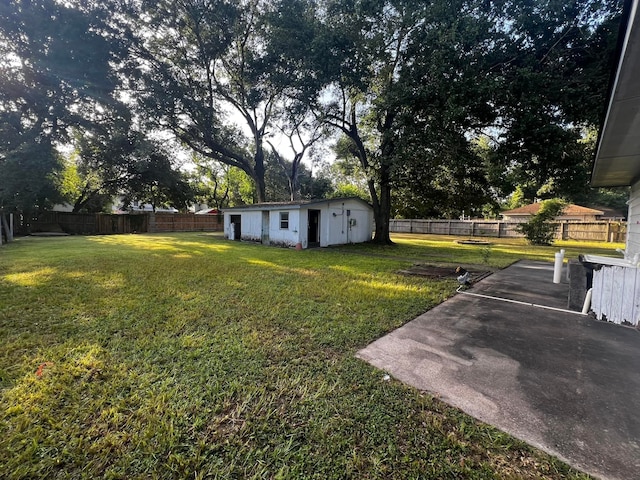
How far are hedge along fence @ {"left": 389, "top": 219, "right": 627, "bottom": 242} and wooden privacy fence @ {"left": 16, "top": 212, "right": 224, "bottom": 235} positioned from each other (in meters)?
21.3

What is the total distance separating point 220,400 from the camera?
2127 mm

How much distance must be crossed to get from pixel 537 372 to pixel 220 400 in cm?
293

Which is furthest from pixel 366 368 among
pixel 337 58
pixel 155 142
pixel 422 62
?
pixel 155 142

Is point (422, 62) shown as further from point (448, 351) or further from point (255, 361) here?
point (255, 361)

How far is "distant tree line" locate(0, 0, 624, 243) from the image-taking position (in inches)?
317

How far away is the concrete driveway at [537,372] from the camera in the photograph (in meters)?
1.76

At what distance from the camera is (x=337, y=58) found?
1062cm

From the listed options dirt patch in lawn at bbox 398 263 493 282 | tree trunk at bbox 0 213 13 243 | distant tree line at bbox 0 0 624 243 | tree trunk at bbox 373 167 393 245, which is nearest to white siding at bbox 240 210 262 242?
distant tree line at bbox 0 0 624 243

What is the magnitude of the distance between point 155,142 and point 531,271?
19913mm

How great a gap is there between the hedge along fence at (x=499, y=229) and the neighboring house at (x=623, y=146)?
15236 mm

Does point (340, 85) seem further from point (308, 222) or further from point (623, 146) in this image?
point (623, 146)

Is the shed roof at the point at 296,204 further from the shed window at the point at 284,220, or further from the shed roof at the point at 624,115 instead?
the shed roof at the point at 624,115

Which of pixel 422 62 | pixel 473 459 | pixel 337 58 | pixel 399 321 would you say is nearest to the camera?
pixel 473 459

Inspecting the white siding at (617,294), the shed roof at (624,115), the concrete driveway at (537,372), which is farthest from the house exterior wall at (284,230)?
the white siding at (617,294)
